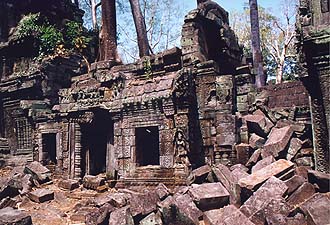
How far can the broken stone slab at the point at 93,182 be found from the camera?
929 centimetres

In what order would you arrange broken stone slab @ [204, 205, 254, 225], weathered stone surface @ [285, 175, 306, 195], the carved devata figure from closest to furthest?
broken stone slab @ [204, 205, 254, 225], weathered stone surface @ [285, 175, 306, 195], the carved devata figure

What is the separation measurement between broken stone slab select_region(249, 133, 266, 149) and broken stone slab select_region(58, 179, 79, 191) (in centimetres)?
498

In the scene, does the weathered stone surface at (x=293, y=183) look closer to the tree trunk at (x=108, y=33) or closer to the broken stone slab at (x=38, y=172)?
the broken stone slab at (x=38, y=172)

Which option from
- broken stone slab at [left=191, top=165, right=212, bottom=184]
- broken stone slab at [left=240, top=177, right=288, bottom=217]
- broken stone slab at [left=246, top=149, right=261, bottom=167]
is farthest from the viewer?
broken stone slab at [left=191, top=165, right=212, bottom=184]

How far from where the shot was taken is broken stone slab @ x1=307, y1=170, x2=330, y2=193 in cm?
545

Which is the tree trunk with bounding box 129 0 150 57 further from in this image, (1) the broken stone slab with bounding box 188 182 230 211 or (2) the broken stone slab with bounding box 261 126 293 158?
(1) the broken stone slab with bounding box 188 182 230 211

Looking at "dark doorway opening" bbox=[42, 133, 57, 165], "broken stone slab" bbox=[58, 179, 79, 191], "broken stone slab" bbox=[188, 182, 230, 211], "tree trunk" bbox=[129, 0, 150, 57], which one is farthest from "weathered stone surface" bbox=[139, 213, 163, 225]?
"tree trunk" bbox=[129, 0, 150, 57]

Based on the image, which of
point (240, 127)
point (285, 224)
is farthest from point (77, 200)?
point (285, 224)

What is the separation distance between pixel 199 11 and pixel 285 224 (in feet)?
21.7

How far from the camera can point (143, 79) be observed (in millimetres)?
9820

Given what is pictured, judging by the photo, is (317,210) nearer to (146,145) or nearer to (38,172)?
(146,145)

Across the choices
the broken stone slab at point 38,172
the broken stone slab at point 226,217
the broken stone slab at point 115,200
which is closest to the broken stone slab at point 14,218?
the broken stone slab at point 115,200

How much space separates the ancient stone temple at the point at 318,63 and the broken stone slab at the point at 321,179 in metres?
0.39

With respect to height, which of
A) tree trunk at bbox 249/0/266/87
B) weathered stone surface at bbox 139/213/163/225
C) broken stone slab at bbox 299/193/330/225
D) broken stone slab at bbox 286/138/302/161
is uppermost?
tree trunk at bbox 249/0/266/87
